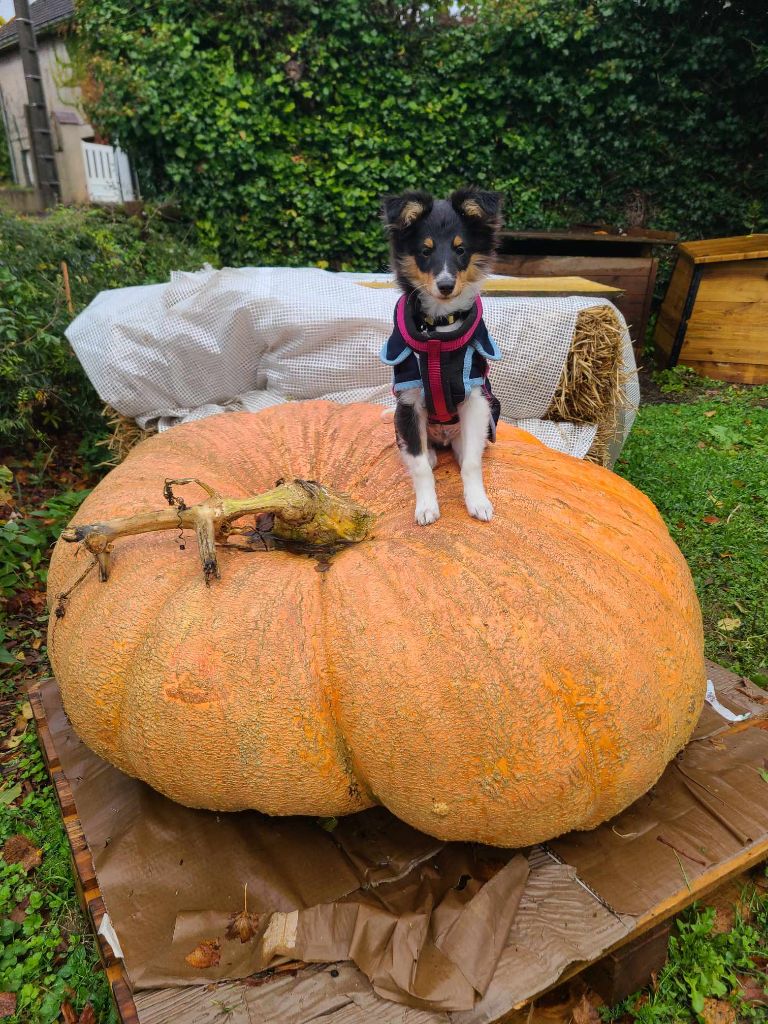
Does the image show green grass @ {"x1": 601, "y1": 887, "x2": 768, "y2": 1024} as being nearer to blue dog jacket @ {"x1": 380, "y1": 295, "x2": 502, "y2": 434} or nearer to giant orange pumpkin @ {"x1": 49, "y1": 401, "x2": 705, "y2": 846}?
giant orange pumpkin @ {"x1": 49, "y1": 401, "x2": 705, "y2": 846}

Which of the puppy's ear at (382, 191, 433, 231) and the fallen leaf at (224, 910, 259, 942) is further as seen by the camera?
the puppy's ear at (382, 191, 433, 231)

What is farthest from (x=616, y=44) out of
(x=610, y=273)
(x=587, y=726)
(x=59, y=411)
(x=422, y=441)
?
(x=587, y=726)

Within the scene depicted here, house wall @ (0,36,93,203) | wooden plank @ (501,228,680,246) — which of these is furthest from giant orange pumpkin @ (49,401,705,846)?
house wall @ (0,36,93,203)

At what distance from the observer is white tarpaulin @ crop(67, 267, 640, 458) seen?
4.22m

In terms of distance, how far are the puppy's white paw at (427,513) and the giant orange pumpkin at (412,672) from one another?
0.15 ft

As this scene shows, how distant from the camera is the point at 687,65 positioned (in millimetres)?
7855

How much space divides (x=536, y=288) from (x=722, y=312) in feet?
12.3

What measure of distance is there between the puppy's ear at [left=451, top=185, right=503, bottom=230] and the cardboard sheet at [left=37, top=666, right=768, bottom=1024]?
2.02 meters

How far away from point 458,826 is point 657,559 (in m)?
1.05

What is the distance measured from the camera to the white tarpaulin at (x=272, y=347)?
4219mm

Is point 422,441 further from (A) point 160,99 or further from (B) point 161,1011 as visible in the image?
(A) point 160,99

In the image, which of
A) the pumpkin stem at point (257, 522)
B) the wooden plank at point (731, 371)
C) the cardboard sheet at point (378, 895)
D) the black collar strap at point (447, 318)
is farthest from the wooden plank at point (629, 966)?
the wooden plank at point (731, 371)

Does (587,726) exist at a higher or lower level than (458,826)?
higher

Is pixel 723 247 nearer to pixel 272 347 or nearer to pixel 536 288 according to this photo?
pixel 536 288
